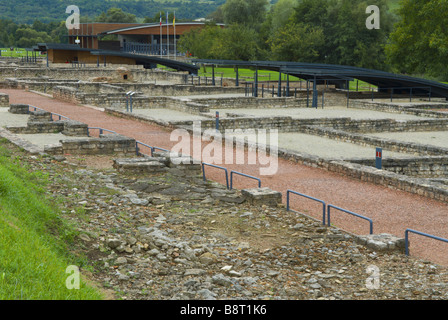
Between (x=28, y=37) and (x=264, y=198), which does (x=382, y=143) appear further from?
(x=28, y=37)

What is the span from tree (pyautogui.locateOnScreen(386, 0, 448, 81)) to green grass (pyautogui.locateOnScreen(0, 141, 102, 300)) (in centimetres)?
4259

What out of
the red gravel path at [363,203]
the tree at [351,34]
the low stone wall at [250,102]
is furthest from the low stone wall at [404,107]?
the tree at [351,34]

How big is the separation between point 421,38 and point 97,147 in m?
38.9

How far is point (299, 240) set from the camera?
974cm

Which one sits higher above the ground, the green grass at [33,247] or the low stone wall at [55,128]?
the low stone wall at [55,128]

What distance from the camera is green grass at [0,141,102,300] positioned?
20.1 feet

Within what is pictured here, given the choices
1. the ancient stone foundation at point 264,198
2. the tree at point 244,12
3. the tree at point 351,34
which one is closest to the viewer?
the ancient stone foundation at point 264,198

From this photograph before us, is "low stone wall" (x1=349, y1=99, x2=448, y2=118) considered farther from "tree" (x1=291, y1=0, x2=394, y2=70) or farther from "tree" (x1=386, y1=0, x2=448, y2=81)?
"tree" (x1=291, y1=0, x2=394, y2=70)

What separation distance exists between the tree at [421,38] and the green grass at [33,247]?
4259cm

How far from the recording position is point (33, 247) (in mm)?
7156

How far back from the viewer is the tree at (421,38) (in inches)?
1822

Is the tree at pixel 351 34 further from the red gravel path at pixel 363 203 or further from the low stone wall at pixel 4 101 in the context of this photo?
the red gravel path at pixel 363 203

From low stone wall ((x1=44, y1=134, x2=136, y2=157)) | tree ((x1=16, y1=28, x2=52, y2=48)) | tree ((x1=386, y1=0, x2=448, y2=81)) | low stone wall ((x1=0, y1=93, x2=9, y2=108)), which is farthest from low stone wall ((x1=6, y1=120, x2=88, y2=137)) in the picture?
tree ((x1=16, y1=28, x2=52, y2=48))
